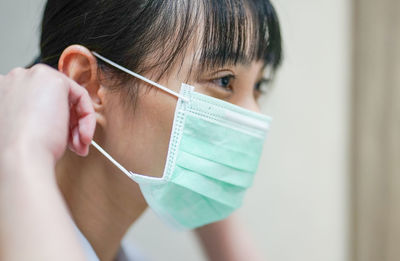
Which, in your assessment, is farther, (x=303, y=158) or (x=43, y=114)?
(x=303, y=158)

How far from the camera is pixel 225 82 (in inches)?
33.5

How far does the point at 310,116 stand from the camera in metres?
1.42

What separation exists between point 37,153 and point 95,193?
285mm

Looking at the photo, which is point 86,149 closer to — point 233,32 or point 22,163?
point 22,163

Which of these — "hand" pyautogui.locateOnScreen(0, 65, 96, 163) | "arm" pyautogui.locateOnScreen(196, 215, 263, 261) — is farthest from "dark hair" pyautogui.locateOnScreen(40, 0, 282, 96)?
"arm" pyautogui.locateOnScreen(196, 215, 263, 261)

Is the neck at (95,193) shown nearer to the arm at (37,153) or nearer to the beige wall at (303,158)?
the arm at (37,153)

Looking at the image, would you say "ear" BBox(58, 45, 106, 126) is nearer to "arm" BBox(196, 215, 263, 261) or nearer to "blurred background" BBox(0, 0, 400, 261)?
"arm" BBox(196, 215, 263, 261)

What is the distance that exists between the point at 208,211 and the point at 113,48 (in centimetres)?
40

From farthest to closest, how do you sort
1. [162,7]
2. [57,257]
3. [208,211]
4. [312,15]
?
[312,15], [208,211], [162,7], [57,257]

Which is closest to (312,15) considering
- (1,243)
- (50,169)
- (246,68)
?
(246,68)

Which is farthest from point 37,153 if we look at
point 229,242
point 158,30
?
point 229,242

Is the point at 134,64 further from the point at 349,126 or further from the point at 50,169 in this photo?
the point at 349,126

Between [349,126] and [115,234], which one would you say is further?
[349,126]

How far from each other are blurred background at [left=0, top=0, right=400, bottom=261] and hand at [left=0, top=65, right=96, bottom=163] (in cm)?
72
